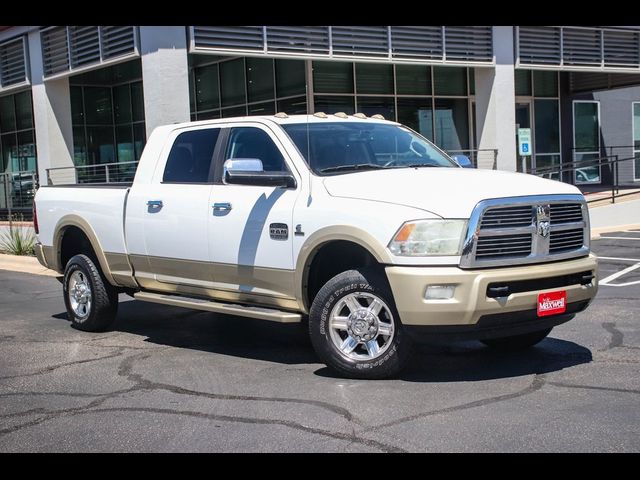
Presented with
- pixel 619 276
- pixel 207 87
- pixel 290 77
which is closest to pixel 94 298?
pixel 619 276

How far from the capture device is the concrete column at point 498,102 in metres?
18.6

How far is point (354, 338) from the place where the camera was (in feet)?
21.0

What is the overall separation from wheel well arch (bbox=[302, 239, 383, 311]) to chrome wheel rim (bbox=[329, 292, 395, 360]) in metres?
0.33

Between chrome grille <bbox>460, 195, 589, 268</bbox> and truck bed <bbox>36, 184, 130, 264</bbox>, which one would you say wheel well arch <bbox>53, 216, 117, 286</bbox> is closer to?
truck bed <bbox>36, 184, 130, 264</bbox>

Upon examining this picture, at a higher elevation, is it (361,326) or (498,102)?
(498,102)

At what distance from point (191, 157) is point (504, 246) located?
3250 mm

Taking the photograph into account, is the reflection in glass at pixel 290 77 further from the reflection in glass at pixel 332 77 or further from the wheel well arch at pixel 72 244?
the wheel well arch at pixel 72 244

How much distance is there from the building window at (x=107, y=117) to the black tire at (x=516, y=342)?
18.9m

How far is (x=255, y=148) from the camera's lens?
7.45m

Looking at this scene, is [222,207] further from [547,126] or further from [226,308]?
[547,126]

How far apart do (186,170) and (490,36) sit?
40.1ft

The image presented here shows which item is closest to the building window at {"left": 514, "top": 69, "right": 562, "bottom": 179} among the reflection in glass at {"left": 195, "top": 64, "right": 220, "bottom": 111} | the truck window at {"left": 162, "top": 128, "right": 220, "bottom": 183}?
the reflection in glass at {"left": 195, "top": 64, "right": 220, "bottom": 111}

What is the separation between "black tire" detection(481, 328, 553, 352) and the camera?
7.24 meters

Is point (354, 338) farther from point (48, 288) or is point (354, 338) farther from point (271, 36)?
point (271, 36)
